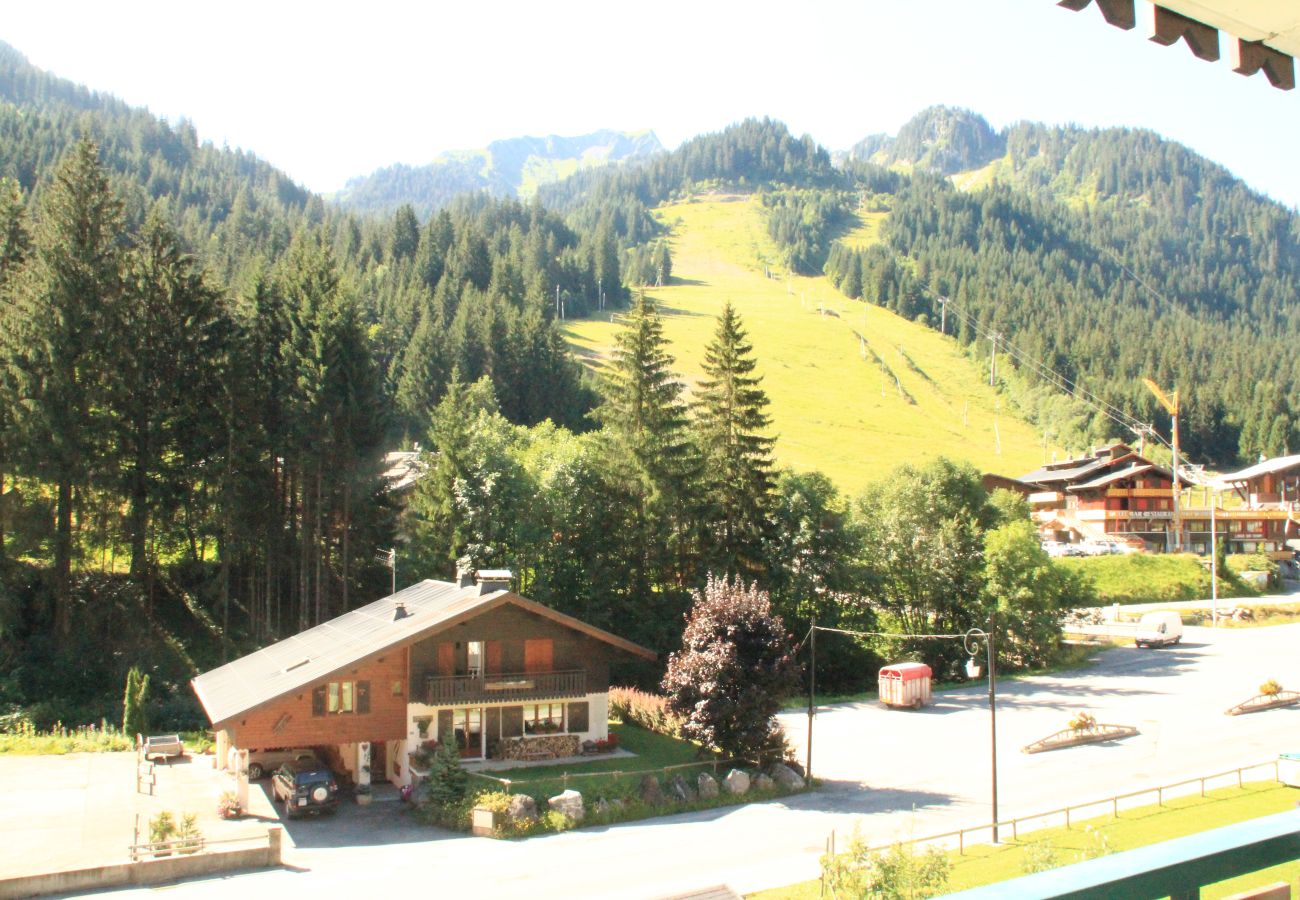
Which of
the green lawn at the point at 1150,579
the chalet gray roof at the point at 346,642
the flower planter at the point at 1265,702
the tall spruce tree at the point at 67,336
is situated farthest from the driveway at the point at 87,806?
the green lawn at the point at 1150,579

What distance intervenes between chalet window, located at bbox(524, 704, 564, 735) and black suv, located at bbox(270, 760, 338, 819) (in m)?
7.77

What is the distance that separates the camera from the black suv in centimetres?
3234

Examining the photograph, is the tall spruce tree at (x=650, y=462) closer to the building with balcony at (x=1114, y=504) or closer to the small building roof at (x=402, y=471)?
the small building roof at (x=402, y=471)

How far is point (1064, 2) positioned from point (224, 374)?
51.4 metres

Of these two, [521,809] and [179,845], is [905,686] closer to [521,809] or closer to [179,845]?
[521,809]

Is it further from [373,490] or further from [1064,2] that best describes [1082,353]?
[1064,2]

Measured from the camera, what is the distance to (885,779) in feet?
121

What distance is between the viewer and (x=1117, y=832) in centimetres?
2898

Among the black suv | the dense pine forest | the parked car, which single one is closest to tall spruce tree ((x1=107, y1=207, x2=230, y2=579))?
the dense pine forest

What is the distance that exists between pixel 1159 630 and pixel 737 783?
36870mm

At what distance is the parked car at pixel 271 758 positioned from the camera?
3600 cm

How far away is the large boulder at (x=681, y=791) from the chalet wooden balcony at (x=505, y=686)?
609 centimetres

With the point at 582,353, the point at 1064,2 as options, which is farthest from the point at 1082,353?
the point at 1064,2

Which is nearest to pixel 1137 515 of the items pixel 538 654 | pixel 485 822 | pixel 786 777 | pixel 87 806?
pixel 786 777
